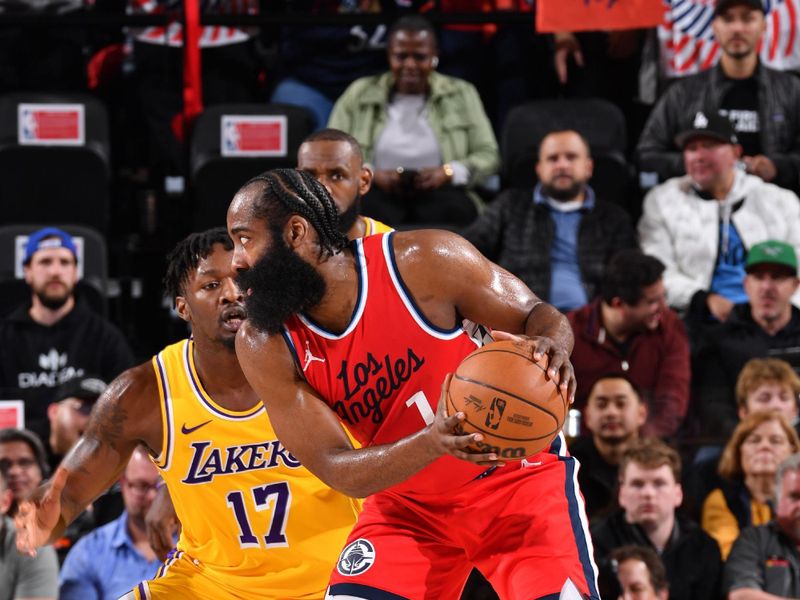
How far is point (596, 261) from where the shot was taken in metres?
7.54

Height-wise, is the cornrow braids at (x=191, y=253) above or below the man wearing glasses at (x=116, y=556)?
above

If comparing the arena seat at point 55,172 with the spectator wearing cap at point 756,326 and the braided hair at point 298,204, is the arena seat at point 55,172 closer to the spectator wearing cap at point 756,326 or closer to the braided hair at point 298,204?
the spectator wearing cap at point 756,326

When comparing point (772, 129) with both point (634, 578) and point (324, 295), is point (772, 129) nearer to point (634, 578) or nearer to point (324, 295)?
point (634, 578)

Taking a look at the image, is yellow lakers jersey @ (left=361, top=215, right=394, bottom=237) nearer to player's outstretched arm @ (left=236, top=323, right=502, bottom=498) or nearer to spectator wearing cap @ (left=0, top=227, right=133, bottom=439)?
player's outstretched arm @ (left=236, top=323, right=502, bottom=498)

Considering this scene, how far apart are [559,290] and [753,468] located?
1558 mm

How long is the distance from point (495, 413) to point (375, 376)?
0.60 metres

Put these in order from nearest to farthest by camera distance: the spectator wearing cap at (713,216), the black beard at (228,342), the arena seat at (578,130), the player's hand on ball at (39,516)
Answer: the player's hand on ball at (39,516), the black beard at (228,342), the spectator wearing cap at (713,216), the arena seat at (578,130)

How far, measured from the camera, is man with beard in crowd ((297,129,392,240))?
552cm

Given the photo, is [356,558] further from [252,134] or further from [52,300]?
[252,134]

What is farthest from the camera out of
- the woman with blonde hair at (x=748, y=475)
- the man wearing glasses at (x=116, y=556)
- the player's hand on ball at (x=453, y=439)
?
the woman with blonde hair at (x=748, y=475)

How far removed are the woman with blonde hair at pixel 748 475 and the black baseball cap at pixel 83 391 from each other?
9.38 feet

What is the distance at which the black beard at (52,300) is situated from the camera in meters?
7.28

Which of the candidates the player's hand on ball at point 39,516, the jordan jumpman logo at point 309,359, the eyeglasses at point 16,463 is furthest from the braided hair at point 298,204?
the eyeglasses at point 16,463

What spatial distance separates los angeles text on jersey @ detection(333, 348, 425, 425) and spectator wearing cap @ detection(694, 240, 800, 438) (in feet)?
10.3
